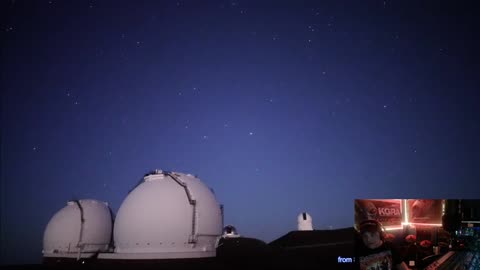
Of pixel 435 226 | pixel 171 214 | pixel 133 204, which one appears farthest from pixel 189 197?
pixel 435 226

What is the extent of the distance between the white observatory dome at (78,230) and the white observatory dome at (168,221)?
4470 millimetres

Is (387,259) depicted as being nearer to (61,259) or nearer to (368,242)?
(368,242)

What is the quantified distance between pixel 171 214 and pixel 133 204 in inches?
118

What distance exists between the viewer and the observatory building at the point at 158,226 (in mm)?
22891

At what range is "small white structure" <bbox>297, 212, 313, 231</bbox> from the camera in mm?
47000

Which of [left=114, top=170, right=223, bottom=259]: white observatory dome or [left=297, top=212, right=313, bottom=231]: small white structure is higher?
[left=114, top=170, right=223, bottom=259]: white observatory dome

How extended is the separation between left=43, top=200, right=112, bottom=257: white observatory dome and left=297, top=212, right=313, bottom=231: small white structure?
25356mm

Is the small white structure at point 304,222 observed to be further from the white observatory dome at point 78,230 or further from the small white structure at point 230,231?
the white observatory dome at point 78,230

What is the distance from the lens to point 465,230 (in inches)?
680
